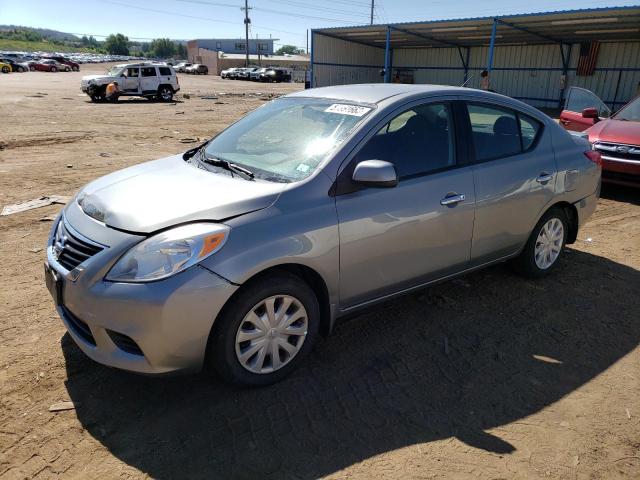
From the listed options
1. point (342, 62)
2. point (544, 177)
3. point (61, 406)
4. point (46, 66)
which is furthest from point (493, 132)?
point (46, 66)

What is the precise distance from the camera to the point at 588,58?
80.8ft

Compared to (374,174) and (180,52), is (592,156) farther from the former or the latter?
(180,52)

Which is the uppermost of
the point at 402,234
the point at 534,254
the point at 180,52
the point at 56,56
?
the point at 180,52

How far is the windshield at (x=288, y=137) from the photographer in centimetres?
318

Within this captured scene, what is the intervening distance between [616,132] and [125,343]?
790cm

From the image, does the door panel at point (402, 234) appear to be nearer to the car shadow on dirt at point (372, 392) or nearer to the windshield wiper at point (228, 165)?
the car shadow on dirt at point (372, 392)

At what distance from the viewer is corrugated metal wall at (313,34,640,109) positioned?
78.6 ft

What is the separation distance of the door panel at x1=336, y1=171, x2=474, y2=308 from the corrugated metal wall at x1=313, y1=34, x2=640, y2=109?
24634 millimetres

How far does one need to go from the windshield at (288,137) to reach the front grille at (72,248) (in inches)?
42.6

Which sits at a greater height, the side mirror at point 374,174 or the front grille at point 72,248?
the side mirror at point 374,174

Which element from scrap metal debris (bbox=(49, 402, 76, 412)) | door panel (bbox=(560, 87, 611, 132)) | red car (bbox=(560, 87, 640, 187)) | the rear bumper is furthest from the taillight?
door panel (bbox=(560, 87, 611, 132))

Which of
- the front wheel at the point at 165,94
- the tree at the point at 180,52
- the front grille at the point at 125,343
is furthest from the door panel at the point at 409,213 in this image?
the tree at the point at 180,52

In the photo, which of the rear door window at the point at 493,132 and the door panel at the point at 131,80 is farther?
the door panel at the point at 131,80

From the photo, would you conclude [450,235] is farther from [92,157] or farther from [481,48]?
[481,48]
